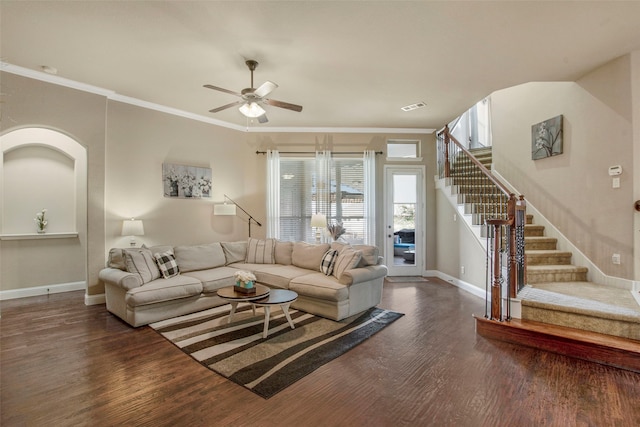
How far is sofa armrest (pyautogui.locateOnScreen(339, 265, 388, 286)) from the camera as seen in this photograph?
3.82 metres

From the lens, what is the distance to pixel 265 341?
3143 mm

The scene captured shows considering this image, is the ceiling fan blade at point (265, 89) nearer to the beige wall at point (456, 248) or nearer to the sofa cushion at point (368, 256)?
the sofa cushion at point (368, 256)

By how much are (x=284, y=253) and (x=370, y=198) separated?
7.56 feet

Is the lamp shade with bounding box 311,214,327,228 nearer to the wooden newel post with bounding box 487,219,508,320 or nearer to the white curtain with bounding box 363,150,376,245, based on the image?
the white curtain with bounding box 363,150,376,245

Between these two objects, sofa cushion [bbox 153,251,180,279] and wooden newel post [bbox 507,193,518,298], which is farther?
sofa cushion [bbox 153,251,180,279]

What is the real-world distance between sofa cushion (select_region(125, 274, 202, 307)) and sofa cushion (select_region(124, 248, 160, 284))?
0.42 feet

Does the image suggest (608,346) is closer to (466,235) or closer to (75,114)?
(466,235)

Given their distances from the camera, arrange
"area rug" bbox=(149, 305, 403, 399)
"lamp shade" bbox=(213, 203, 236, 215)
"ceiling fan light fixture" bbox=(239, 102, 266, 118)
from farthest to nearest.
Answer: "lamp shade" bbox=(213, 203, 236, 215), "ceiling fan light fixture" bbox=(239, 102, 266, 118), "area rug" bbox=(149, 305, 403, 399)

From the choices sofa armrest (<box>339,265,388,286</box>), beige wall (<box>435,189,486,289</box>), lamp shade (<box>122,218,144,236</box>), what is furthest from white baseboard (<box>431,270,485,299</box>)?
lamp shade (<box>122,218,144,236</box>)

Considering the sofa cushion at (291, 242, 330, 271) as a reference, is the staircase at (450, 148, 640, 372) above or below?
below

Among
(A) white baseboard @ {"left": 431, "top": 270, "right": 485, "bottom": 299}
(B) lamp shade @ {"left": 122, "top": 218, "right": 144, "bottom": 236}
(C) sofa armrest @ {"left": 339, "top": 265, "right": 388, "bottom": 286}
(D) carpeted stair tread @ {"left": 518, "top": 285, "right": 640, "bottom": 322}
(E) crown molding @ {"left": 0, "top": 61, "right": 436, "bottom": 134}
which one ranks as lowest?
(A) white baseboard @ {"left": 431, "top": 270, "right": 485, "bottom": 299}

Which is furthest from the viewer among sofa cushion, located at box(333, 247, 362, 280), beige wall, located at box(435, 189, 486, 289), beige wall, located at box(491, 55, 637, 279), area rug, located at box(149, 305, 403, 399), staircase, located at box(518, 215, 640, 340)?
beige wall, located at box(435, 189, 486, 289)

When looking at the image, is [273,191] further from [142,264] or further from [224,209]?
[142,264]

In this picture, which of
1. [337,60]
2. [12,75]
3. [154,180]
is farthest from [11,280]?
[337,60]
